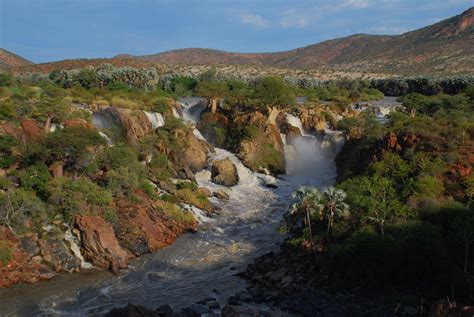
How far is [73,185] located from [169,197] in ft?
27.1

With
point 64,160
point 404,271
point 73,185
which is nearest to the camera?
point 404,271

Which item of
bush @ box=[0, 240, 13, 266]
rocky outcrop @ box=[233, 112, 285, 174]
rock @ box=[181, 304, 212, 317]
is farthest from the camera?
rocky outcrop @ box=[233, 112, 285, 174]

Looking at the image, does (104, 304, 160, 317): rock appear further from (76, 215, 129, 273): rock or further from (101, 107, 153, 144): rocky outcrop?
(101, 107, 153, 144): rocky outcrop

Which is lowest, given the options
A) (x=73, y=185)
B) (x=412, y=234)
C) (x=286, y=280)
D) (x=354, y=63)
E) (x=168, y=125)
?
(x=286, y=280)

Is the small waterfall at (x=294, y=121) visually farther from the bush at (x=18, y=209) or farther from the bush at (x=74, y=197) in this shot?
the bush at (x=18, y=209)

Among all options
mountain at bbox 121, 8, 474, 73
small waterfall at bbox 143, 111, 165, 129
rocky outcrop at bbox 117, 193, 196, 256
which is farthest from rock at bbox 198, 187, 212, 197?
mountain at bbox 121, 8, 474, 73

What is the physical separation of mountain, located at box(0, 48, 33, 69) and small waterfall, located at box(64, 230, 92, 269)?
304 ft

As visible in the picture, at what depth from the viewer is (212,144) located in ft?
182

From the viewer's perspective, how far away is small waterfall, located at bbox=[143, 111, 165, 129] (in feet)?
168

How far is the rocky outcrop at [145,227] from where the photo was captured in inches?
1267

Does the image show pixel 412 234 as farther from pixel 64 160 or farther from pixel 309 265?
pixel 64 160

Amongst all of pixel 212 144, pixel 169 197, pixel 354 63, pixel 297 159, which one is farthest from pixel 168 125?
pixel 354 63

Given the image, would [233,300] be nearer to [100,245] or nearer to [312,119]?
[100,245]

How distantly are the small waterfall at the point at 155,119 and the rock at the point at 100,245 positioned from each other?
20.4m
